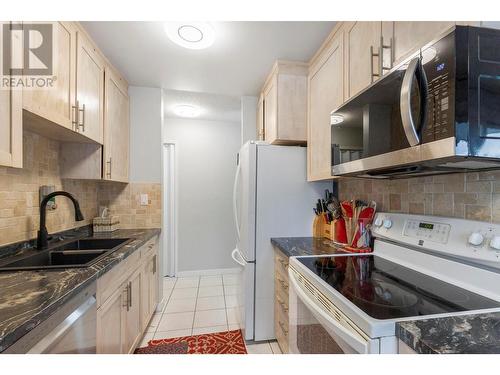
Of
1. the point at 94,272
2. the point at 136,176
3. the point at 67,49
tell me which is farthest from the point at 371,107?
the point at 136,176

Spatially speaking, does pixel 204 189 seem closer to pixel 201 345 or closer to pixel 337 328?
pixel 201 345

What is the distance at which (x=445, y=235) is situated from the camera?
1049 mm

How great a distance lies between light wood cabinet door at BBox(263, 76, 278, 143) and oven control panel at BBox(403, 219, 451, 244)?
1.18 m

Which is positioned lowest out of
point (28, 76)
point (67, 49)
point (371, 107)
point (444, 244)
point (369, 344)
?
point (369, 344)

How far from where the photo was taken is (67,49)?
4.63ft

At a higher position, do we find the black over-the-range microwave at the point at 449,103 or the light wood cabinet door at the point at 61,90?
the light wood cabinet door at the point at 61,90

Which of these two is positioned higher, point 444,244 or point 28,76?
point 28,76

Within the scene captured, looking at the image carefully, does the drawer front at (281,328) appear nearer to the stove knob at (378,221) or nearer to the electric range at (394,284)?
the electric range at (394,284)

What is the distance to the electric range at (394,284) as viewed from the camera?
755 mm

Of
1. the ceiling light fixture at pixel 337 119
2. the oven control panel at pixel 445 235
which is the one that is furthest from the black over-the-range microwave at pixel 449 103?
the ceiling light fixture at pixel 337 119

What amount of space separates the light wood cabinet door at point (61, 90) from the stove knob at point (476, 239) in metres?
1.93

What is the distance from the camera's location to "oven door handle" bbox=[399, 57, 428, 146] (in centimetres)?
77

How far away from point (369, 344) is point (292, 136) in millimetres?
1635
